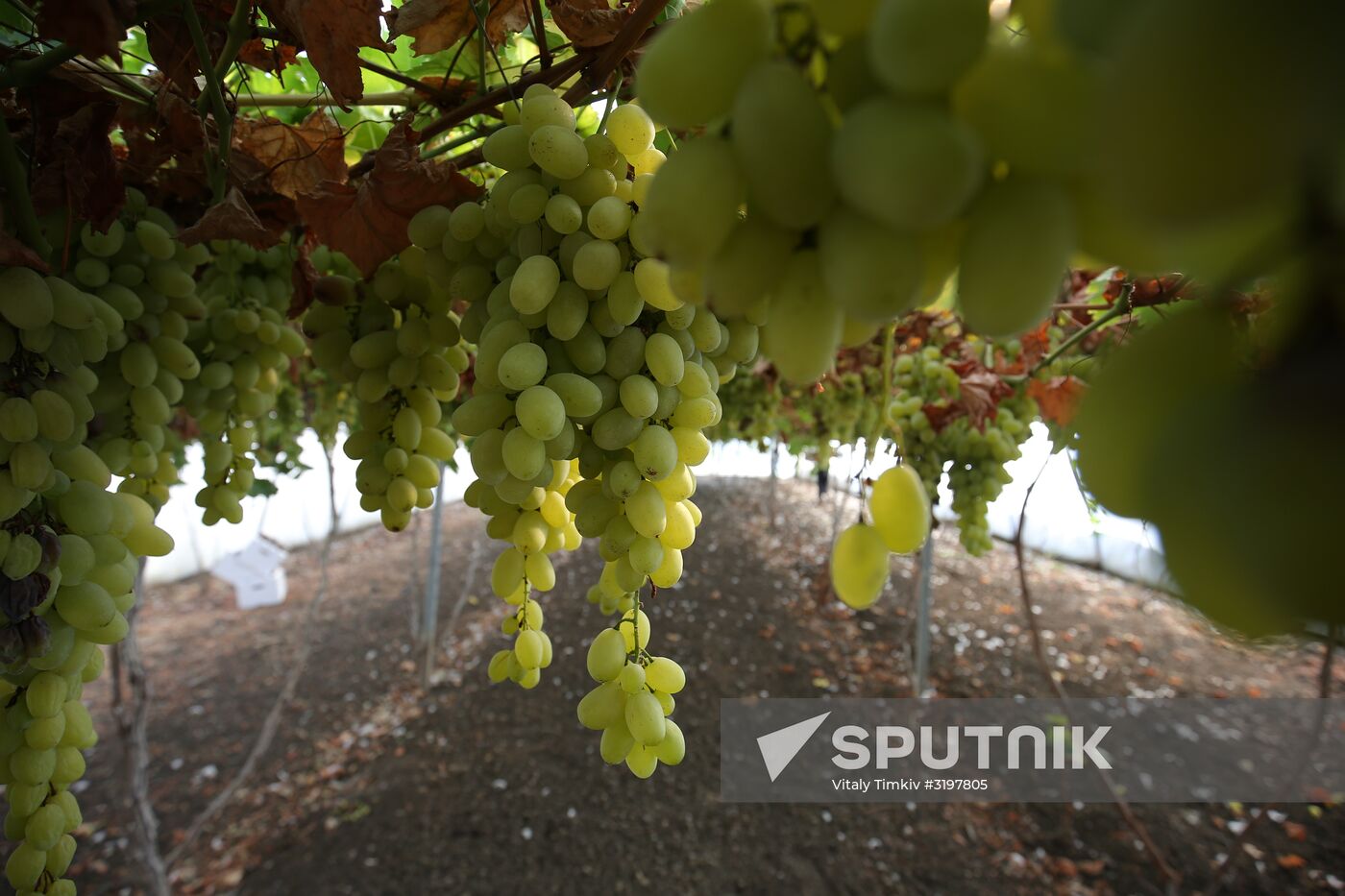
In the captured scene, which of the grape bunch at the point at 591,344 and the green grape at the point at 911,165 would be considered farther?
the grape bunch at the point at 591,344

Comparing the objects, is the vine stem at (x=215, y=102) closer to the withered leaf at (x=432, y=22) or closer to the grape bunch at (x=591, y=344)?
the withered leaf at (x=432, y=22)

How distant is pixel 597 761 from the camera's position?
9.30 ft

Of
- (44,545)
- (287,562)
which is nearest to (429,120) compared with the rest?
(44,545)

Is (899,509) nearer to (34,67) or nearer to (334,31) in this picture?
(334,31)

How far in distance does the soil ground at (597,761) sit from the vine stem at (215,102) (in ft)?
6.87

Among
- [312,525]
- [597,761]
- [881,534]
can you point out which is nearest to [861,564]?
[881,534]

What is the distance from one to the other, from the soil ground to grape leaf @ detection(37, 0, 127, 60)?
2.14 metres

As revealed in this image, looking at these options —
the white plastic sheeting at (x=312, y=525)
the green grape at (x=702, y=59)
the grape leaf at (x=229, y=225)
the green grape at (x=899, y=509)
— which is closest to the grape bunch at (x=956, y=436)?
the green grape at (x=899, y=509)

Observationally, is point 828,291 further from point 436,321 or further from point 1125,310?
point 1125,310

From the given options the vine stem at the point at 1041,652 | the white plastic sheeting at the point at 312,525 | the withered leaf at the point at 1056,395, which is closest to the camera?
the vine stem at the point at 1041,652

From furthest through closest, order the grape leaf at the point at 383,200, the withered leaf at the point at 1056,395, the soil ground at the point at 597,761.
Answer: the soil ground at the point at 597,761 < the withered leaf at the point at 1056,395 < the grape leaf at the point at 383,200

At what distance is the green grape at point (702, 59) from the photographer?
0.22 m

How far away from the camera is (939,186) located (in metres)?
0.17

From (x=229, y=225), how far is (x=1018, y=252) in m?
0.77
